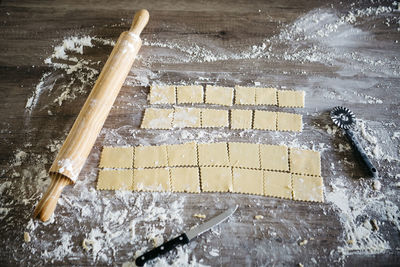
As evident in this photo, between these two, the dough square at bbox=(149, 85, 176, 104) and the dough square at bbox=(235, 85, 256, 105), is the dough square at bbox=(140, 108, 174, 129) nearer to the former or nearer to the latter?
the dough square at bbox=(149, 85, 176, 104)

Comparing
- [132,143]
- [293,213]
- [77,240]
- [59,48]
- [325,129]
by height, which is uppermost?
[59,48]

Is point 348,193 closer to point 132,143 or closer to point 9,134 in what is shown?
point 132,143

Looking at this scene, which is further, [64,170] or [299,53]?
[299,53]

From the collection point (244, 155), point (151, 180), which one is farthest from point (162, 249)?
point (244, 155)

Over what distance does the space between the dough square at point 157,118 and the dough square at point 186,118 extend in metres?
0.03

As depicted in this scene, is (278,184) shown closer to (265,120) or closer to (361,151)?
(265,120)

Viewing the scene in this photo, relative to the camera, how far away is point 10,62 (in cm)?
209

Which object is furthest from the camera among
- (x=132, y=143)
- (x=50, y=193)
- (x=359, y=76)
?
(x=359, y=76)

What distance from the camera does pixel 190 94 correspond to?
1.96 metres

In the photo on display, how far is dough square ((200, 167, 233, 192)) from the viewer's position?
171 centimetres

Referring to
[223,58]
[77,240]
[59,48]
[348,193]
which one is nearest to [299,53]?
[223,58]

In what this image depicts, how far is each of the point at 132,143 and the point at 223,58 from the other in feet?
2.72

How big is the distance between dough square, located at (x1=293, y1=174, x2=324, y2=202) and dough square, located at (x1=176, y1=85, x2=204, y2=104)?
734 mm

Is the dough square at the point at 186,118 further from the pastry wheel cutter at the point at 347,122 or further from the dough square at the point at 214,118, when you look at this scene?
the pastry wheel cutter at the point at 347,122
